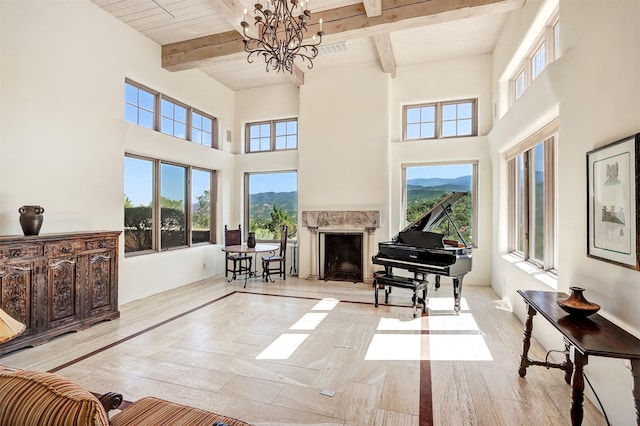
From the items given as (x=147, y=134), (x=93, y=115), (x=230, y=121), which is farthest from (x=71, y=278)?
(x=230, y=121)

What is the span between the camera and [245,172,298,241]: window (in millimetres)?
7242

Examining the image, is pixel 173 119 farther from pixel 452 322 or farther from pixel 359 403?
pixel 452 322

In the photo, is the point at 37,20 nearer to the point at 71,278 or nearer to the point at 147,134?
the point at 147,134

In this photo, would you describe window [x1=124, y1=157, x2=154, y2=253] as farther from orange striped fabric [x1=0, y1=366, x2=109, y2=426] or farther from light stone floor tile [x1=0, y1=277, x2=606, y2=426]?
orange striped fabric [x1=0, y1=366, x2=109, y2=426]

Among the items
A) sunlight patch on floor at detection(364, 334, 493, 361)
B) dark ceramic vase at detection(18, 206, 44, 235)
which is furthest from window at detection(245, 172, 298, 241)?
dark ceramic vase at detection(18, 206, 44, 235)

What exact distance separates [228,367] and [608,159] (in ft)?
11.2

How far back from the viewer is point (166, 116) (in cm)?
584

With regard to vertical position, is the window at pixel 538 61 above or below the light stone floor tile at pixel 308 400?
above

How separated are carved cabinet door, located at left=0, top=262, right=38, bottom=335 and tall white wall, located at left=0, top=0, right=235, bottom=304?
678mm

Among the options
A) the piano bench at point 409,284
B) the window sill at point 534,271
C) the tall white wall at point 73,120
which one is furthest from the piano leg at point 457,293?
the tall white wall at point 73,120

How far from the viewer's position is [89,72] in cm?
436

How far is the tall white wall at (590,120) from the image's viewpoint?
1946 millimetres

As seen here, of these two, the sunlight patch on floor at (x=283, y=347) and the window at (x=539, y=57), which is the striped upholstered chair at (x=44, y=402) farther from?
the window at (x=539, y=57)

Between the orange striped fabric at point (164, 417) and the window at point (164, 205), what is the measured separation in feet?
14.1
